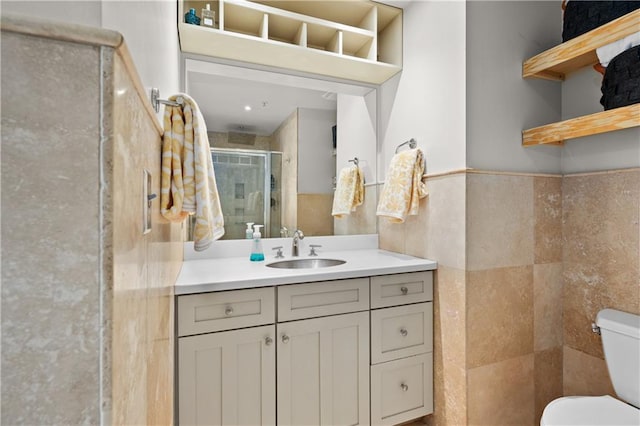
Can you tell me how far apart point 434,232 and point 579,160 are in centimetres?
81

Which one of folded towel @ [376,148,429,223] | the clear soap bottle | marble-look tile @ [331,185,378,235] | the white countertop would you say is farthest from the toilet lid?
the clear soap bottle

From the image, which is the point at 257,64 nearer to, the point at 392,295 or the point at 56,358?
the point at 392,295

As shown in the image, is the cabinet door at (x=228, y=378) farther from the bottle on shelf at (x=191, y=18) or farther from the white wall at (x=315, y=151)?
the bottle on shelf at (x=191, y=18)

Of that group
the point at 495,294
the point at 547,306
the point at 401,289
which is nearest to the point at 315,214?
the point at 401,289

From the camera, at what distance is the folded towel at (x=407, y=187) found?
1.68 m

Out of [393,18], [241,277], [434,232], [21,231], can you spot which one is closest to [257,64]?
[393,18]

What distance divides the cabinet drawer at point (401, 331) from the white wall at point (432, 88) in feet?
2.40

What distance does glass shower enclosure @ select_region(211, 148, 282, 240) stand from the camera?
1815mm

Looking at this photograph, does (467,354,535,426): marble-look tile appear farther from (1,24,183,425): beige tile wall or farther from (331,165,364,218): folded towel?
(1,24,183,425): beige tile wall

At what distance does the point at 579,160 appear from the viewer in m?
1.61

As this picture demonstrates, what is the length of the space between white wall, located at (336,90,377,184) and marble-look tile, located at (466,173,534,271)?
2.61ft

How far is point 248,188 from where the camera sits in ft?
6.09

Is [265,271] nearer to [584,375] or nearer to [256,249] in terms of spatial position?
[256,249]

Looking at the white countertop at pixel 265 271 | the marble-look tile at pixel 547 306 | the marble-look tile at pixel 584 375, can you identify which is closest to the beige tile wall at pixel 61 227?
the white countertop at pixel 265 271
